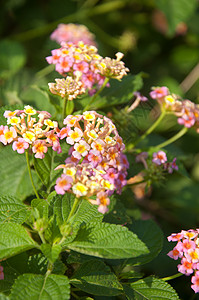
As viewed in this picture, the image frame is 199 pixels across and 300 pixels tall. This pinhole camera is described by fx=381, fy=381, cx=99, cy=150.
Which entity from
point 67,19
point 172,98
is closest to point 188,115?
point 172,98

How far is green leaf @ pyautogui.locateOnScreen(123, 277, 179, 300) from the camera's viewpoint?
104 cm

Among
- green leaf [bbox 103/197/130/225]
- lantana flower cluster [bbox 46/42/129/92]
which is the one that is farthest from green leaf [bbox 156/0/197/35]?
green leaf [bbox 103/197/130/225]

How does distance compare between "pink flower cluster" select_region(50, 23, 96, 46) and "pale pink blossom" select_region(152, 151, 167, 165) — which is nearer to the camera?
"pale pink blossom" select_region(152, 151, 167, 165)

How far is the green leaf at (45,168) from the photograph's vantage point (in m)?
1.11

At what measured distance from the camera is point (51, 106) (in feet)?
4.55

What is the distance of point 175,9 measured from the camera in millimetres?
2514

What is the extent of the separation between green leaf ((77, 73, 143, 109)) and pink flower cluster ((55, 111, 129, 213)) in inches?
11.6

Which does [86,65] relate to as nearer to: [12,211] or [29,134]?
[29,134]

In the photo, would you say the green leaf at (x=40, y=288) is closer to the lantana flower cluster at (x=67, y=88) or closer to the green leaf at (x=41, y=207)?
the green leaf at (x=41, y=207)

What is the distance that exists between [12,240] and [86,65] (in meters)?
0.61

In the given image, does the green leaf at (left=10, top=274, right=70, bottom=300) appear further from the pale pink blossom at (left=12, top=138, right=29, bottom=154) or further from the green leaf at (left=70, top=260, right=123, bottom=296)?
the pale pink blossom at (left=12, top=138, right=29, bottom=154)

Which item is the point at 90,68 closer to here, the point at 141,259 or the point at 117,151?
the point at 117,151

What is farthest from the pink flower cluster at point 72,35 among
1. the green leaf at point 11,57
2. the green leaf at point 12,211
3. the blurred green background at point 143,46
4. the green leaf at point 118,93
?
the green leaf at point 12,211

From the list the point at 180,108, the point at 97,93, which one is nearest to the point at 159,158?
the point at 180,108
